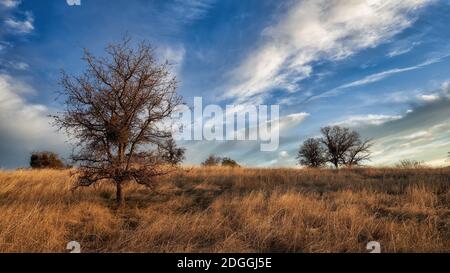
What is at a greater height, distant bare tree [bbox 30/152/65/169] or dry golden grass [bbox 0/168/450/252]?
distant bare tree [bbox 30/152/65/169]

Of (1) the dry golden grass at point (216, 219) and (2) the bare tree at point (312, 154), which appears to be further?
(2) the bare tree at point (312, 154)

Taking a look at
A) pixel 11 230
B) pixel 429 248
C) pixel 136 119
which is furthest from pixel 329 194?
pixel 11 230

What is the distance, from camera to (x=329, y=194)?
14000mm

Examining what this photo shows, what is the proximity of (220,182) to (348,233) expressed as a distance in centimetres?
939

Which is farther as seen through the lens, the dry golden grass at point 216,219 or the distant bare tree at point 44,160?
the distant bare tree at point 44,160

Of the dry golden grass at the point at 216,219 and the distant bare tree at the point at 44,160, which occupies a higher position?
the distant bare tree at the point at 44,160

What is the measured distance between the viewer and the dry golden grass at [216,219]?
755 cm

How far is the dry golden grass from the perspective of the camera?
24.8 feet

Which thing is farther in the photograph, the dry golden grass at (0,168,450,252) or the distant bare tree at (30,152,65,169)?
the distant bare tree at (30,152,65,169)

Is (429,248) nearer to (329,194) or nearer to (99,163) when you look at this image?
(329,194)

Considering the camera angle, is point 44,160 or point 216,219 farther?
point 44,160

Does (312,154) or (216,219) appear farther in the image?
(312,154)

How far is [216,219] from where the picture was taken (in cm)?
952

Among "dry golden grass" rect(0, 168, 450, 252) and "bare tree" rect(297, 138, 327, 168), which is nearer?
"dry golden grass" rect(0, 168, 450, 252)
